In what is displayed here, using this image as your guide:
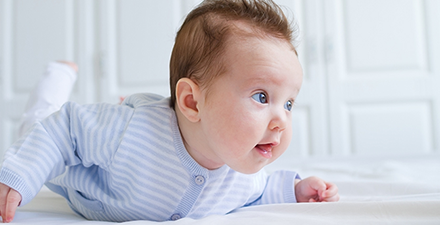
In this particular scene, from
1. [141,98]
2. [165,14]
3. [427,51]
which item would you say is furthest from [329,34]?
[141,98]

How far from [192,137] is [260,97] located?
0.55ft

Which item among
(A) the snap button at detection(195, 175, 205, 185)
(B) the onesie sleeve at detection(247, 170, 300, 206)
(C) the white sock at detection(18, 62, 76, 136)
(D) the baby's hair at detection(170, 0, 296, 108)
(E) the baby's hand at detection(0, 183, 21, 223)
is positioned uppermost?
(D) the baby's hair at detection(170, 0, 296, 108)

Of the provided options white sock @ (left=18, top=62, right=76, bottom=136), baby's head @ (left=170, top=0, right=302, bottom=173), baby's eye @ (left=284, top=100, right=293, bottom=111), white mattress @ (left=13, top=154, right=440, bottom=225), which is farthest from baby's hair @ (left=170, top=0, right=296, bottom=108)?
white sock @ (left=18, top=62, right=76, bottom=136)

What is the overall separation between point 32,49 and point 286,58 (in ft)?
8.28

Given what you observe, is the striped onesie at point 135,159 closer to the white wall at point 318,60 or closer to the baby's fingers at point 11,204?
the baby's fingers at point 11,204

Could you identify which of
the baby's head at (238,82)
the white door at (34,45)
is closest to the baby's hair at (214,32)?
the baby's head at (238,82)

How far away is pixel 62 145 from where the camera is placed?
719mm

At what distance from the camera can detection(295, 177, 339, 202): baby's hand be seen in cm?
78

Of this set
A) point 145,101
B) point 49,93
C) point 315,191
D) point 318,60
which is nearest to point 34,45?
point 49,93

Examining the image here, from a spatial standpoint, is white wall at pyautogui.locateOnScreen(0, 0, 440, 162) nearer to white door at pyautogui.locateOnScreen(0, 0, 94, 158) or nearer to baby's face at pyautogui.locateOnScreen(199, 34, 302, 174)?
white door at pyautogui.locateOnScreen(0, 0, 94, 158)

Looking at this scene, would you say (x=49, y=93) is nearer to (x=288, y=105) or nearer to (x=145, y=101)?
(x=145, y=101)

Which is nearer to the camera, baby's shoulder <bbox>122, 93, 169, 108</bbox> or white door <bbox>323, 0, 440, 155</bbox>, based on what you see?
baby's shoulder <bbox>122, 93, 169, 108</bbox>

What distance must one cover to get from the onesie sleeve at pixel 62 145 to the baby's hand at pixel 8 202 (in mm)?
10

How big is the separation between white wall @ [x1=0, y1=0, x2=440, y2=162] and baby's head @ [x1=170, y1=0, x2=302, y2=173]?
5.47 ft
